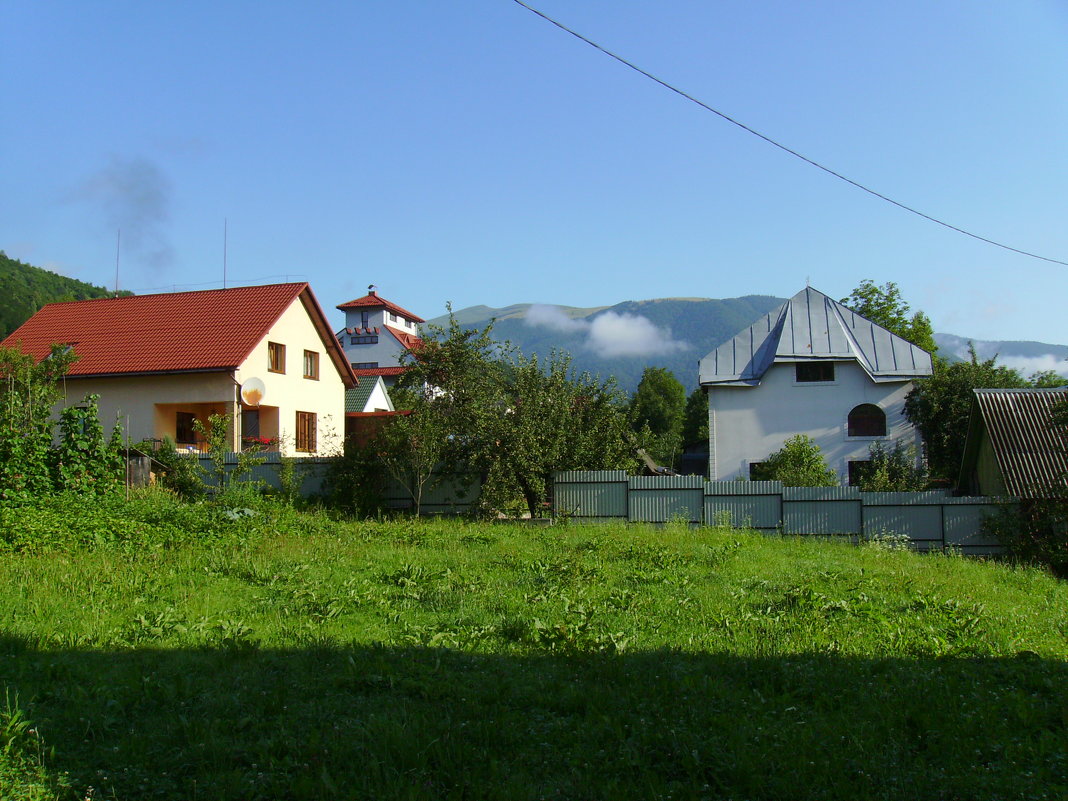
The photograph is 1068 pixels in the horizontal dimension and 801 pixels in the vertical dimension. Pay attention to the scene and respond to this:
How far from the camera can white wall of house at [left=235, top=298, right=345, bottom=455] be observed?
29406 mm

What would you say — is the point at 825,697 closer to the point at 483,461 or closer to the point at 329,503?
the point at 483,461

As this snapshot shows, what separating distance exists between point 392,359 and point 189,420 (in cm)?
4205

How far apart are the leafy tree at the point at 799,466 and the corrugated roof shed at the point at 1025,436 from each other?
17.1ft

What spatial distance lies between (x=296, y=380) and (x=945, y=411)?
82.5ft

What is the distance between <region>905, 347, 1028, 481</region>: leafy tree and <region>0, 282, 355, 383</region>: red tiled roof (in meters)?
23.6

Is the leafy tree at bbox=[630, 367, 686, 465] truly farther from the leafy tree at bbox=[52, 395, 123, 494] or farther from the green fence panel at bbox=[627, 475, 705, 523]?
the leafy tree at bbox=[52, 395, 123, 494]

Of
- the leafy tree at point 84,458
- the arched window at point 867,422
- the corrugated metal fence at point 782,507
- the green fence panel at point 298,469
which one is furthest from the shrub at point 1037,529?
the leafy tree at point 84,458

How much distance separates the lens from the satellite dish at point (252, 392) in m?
28.2

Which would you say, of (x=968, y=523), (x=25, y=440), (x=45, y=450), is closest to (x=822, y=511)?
(x=968, y=523)

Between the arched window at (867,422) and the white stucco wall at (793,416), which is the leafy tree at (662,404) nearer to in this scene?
the white stucco wall at (793,416)

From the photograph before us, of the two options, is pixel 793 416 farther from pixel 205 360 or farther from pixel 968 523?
pixel 205 360

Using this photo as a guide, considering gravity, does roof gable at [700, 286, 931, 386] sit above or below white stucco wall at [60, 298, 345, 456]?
above

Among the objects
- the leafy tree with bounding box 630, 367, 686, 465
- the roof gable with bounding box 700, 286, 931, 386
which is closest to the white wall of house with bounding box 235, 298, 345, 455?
the roof gable with bounding box 700, 286, 931, 386

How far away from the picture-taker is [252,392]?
2839 centimetres
